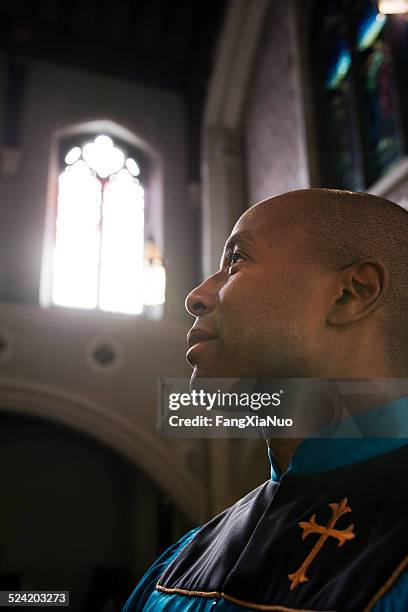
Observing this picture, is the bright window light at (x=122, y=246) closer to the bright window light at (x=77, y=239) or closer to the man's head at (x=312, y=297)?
the bright window light at (x=77, y=239)

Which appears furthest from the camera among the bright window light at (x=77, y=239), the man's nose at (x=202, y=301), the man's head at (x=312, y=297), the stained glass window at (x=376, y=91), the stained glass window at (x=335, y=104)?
the bright window light at (x=77, y=239)

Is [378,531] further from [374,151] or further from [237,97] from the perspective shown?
[237,97]

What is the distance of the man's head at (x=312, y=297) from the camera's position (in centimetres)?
108

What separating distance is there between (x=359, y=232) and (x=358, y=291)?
4.8 inches

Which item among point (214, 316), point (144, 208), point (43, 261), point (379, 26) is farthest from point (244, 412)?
point (144, 208)

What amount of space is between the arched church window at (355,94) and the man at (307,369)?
506 centimetres

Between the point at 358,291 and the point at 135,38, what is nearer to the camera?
the point at 358,291

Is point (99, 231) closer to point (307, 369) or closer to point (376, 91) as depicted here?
point (376, 91)

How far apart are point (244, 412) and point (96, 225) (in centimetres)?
796

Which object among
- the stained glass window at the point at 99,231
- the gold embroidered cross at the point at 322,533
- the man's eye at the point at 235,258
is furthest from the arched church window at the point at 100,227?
the gold embroidered cross at the point at 322,533

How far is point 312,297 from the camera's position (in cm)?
111

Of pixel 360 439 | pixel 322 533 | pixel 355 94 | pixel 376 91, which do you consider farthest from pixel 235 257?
pixel 355 94

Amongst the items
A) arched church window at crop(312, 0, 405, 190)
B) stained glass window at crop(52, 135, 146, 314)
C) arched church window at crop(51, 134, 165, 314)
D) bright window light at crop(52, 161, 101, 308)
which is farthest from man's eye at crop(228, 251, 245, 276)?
bright window light at crop(52, 161, 101, 308)

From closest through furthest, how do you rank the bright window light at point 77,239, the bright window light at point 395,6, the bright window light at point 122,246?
the bright window light at point 395,6 < the bright window light at point 77,239 < the bright window light at point 122,246
